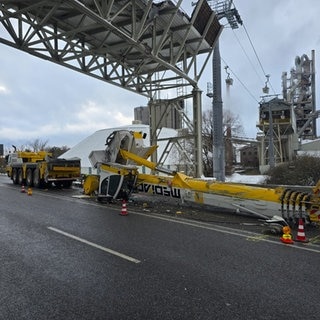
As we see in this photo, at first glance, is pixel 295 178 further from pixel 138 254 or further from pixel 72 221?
pixel 138 254

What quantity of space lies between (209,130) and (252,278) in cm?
4285

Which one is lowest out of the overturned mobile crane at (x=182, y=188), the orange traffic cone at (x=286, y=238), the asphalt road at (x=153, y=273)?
the asphalt road at (x=153, y=273)

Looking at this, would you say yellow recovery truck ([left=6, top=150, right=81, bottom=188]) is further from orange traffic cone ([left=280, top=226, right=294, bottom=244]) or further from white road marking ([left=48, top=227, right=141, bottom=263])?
orange traffic cone ([left=280, top=226, right=294, bottom=244])

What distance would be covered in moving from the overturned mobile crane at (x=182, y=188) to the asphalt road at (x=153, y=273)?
107 cm

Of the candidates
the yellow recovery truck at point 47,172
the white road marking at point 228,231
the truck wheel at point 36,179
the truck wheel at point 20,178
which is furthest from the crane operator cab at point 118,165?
the truck wheel at point 20,178

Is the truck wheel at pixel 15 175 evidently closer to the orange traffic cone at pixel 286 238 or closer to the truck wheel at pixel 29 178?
the truck wheel at pixel 29 178

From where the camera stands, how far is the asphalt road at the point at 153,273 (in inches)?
159

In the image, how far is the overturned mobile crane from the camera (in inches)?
339

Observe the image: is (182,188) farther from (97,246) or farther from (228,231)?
(97,246)

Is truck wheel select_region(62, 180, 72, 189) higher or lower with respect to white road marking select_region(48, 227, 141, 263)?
higher

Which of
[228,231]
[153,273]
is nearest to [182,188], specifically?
[228,231]

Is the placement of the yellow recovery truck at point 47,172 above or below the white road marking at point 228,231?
above

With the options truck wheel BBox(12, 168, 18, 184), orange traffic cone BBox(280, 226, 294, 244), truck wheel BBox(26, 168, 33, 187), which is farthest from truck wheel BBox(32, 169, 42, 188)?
orange traffic cone BBox(280, 226, 294, 244)

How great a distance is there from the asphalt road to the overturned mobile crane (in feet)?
3.52
